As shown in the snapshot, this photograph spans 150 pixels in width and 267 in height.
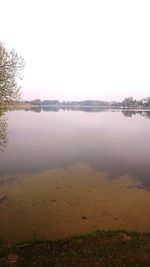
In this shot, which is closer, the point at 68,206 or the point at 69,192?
the point at 68,206

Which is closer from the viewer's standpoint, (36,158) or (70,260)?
(70,260)

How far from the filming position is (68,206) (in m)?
19.0

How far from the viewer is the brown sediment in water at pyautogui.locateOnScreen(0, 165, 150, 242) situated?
15.6 metres

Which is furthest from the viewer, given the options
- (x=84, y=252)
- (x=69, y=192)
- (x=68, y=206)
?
(x=69, y=192)

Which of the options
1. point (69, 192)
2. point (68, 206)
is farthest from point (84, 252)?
point (69, 192)

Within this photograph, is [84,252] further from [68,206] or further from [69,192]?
[69,192]

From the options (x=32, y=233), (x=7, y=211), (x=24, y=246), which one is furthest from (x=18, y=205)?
(x=24, y=246)

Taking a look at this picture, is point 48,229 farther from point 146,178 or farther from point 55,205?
point 146,178

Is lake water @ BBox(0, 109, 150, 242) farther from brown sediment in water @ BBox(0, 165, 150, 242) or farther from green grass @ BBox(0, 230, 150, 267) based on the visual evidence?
green grass @ BBox(0, 230, 150, 267)

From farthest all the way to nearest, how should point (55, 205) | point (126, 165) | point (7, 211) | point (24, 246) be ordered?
1. point (126, 165)
2. point (55, 205)
3. point (7, 211)
4. point (24, 246)

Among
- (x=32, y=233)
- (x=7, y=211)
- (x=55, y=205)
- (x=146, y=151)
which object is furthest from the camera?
(x=146, y=151)

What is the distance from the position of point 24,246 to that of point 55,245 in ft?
5.03

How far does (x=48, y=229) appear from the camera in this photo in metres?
15.5

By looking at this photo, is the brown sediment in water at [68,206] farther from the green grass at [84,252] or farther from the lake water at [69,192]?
the green grass at [84,252]
